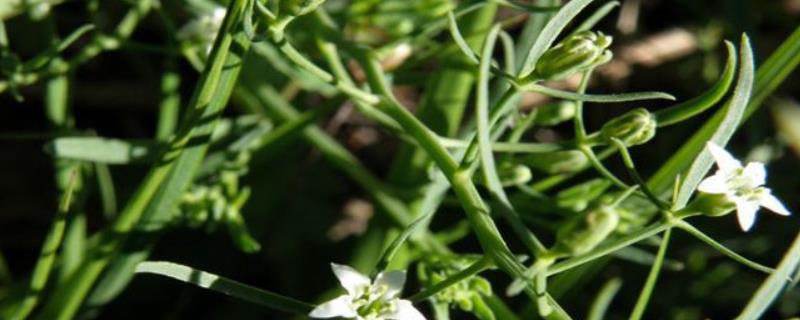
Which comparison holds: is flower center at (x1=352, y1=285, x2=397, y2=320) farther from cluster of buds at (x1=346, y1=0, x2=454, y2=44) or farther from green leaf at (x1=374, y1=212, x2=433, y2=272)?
cluster of buds at (x1=346, y1=0, x2=454, y2=44)

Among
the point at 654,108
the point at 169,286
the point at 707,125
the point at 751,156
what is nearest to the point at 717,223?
the point at 751,156

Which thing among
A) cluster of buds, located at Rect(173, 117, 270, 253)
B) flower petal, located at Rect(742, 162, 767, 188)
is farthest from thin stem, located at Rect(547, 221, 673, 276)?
cluster of buds, located at Rect(173, 117, 270, 253)

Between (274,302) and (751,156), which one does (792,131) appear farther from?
(274,302)

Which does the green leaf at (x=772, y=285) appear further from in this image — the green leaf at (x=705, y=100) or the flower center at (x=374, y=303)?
the flower center at (x=374, y=303)

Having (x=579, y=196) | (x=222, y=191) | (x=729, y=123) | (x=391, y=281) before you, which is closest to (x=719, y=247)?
(x=729, y=123)

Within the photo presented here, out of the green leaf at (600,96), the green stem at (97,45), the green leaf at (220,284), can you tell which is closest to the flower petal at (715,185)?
the green leaf at (600,96)

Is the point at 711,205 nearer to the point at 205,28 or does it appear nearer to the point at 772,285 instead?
the point at 772,285
